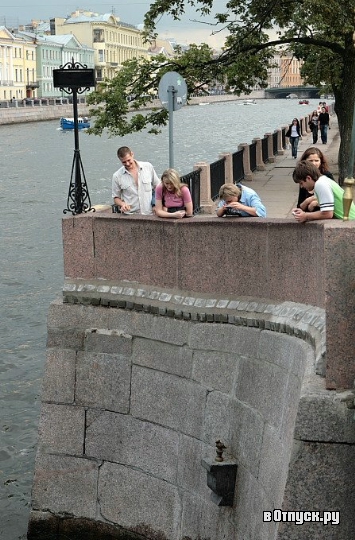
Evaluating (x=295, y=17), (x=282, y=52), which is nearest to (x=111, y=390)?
(x=295, y=17)

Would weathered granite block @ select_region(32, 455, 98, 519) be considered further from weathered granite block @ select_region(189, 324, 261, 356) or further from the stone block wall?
weathered granite block @ select_region(189, 324, 261, 356)

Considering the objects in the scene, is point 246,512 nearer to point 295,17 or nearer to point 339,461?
point 339,461

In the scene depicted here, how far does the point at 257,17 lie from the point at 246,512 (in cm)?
1462

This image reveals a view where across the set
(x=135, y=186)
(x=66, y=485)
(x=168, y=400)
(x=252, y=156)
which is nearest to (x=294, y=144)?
(x=252, y=156)

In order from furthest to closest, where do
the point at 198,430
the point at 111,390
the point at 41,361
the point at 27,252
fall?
1. the point at 27,252
2. the point at 41,361
3. the point at 111,390
4. the point at 198,430

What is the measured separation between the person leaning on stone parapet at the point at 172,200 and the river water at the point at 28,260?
3.07 metres

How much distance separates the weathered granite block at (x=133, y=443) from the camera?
7754 mm

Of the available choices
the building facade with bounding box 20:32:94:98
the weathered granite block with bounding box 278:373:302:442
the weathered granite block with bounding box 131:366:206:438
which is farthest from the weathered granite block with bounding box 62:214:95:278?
the building facade with bounding box 20:32:94:98

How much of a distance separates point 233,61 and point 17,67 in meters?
110

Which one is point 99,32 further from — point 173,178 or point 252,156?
point 173,178

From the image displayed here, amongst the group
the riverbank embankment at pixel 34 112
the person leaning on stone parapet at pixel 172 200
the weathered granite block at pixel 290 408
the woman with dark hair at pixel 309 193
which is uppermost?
the woman with dark hair at pixel 309 193

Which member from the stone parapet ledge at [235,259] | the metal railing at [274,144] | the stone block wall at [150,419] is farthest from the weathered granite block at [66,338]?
the metal railing at [274,144]

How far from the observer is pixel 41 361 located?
1453cm

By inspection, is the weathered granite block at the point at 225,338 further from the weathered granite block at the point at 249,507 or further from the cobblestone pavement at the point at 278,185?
the cobblestone pavement at the point at 278,185
